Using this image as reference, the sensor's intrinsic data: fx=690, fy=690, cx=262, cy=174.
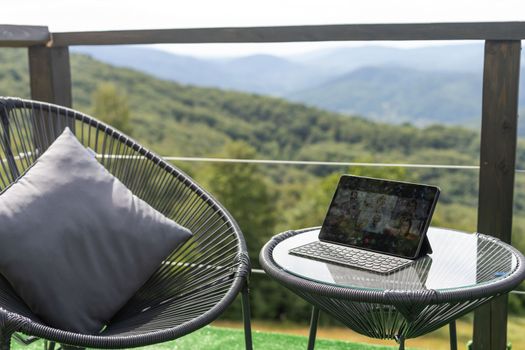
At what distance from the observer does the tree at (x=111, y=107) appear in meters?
17.7

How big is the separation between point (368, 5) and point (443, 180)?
12.4 ft

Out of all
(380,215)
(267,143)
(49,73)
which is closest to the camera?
(380,215)

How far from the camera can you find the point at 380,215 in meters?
1.63

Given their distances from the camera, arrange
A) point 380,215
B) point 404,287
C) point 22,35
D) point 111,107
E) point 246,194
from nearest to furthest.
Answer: point 404,287
point 380,215
point 22,35
point 246,194
point 111,107

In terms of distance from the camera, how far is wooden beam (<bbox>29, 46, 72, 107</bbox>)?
2406 millimetres

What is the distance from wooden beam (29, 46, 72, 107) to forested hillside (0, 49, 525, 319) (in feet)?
31.6

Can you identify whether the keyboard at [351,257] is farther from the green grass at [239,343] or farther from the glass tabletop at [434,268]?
the green grass at [239,343]

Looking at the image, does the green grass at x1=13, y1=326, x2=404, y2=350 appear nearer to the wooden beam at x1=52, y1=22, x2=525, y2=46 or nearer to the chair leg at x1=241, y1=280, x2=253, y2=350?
the chair leg at x1=241, y1=280, x2=253, y2=350

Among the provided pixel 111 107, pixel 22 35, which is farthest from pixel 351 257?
pixel 111 107

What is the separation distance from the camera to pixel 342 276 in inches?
57.0

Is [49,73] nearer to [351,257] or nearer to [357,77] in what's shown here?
[351,257]

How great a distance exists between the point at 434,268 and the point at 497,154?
64 centimetres

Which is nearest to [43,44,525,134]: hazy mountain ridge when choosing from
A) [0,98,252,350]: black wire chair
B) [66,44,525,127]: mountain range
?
[66,44,525,127]: mountain range

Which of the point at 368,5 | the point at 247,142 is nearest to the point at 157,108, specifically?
the point at 247,142
